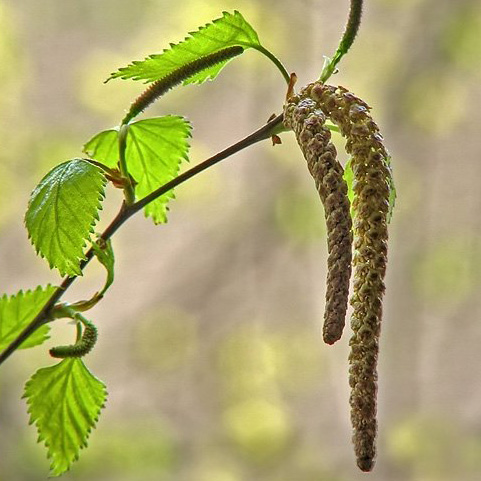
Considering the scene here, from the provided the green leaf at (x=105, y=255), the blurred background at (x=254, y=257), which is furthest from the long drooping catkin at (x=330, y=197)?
the blurred background at (x=254, y=257)

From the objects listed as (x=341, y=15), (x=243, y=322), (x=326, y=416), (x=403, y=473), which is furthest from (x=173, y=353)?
(x=341, y=15)

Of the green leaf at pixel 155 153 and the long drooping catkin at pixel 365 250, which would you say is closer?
the long drooping catkin at pixel 365 250

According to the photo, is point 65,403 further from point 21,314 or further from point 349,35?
point 349,35

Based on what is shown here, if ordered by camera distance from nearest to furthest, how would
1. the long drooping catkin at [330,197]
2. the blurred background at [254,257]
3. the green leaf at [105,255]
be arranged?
1. the long drooping catkin at [330,197]
2. the green leaf at [105,255]
3. the blurred background at [254,257]

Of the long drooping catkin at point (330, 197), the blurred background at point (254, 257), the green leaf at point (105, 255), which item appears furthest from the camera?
the blurred background at point (254, 257)

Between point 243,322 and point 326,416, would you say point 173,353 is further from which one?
point 326,416

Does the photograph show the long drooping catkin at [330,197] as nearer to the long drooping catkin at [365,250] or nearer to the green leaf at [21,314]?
the long drooping catkin at [365,250]
